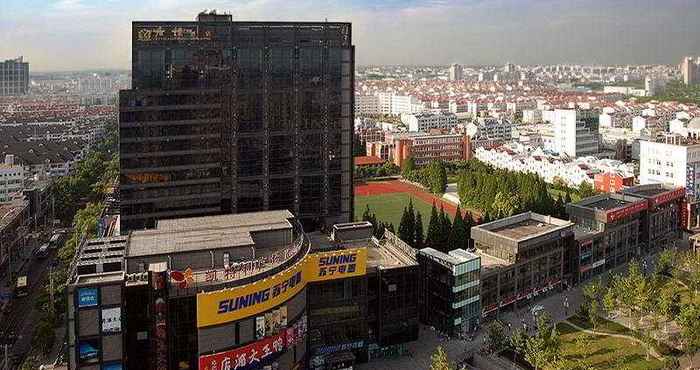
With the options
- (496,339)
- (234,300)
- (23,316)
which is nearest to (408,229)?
(496,339)

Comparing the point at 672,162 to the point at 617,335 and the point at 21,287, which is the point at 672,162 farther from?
the point at 21,287

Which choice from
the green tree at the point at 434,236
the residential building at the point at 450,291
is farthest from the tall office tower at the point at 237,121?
the residential building at the point at 450,291

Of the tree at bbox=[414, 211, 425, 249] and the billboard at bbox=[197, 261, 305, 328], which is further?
the tree at bbox=[414, 211, 425, 249]

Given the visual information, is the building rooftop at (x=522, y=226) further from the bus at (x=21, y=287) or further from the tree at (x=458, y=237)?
the bus at (x=21, y=287)

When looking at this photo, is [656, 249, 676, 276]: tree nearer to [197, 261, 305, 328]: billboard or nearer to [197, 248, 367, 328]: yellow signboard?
[197, 248, 367, 328]: yellow signboard

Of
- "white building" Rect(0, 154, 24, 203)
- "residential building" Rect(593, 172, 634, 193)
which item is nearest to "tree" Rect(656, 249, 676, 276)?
"residential building" Rect(593, 172, 634, 193)

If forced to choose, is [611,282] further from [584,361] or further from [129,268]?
[129,268]
